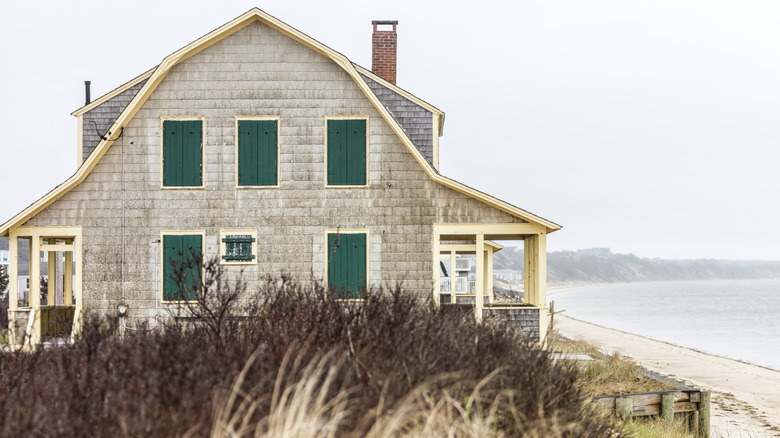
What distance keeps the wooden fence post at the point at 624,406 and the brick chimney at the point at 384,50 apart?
353 inches

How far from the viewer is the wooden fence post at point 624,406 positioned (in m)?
9.75

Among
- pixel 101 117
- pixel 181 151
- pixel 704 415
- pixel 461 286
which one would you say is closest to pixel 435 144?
pixel 181 151

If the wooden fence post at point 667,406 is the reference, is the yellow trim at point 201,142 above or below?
above

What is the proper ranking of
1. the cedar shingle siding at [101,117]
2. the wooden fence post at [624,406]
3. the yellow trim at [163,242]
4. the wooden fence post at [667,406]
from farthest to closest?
the cedar shingle siding at [101,117], the yellow trim at [163,242], the wooden fence post at [667,406], the wooden fence post at [624,406]

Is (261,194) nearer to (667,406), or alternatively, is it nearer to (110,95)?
(110,95)

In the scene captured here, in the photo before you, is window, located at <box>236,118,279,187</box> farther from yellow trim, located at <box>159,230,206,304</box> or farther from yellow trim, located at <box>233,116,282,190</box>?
yellow trim, located at <box>159,230,206,304</box>

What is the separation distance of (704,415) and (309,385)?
9.03 metres

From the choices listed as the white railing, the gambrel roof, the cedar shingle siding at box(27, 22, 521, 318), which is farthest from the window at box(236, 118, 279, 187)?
the white railing

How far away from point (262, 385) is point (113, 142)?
10436 millimetres

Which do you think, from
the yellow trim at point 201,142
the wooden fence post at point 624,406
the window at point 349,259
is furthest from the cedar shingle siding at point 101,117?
the wooden fence post at point 624,406

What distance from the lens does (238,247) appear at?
526 inches

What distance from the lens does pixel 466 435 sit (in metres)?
4.39

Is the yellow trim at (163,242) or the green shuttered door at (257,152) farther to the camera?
the green shuttered door at (257,152)

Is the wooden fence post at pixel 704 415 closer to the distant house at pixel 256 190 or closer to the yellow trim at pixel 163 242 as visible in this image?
the distant house at pixel 256 190
